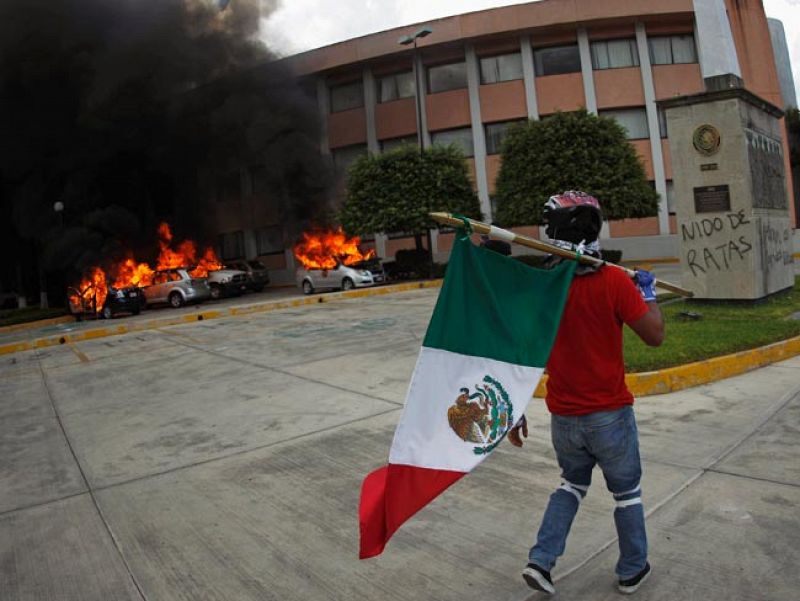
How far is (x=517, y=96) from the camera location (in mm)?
27453

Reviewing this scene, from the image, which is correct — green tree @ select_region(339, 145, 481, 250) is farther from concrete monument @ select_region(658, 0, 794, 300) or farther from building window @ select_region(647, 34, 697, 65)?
concrete monument @ select_region(658, 0, 794, 300)

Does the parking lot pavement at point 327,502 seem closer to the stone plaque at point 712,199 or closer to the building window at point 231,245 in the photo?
the stone plaque at point 712,199

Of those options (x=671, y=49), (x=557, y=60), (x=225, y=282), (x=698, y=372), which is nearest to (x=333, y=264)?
(x=225, y=282)

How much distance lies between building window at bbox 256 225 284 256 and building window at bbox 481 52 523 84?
42.8ft

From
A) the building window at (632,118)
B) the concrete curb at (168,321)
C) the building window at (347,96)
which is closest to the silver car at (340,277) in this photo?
the concrete curb at (168,321)

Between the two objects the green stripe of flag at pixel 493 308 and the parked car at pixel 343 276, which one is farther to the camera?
the parked car at pixel 343 276

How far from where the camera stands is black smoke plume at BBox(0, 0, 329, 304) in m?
26.1

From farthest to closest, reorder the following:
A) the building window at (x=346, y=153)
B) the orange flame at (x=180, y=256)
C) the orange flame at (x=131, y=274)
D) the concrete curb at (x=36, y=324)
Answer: the building window at (x=346, y=153) → the orange flame at (x=180, y=256) → the orange flame at (x=131, y=274) → the concrete curb at (x=36, y=324)

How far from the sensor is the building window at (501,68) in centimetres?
2773

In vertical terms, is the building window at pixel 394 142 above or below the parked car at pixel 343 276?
above

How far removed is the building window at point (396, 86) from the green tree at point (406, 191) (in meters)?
7.32

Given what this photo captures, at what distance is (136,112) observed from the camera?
2764cm

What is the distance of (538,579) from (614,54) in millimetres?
28852

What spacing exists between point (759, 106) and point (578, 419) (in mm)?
9162
